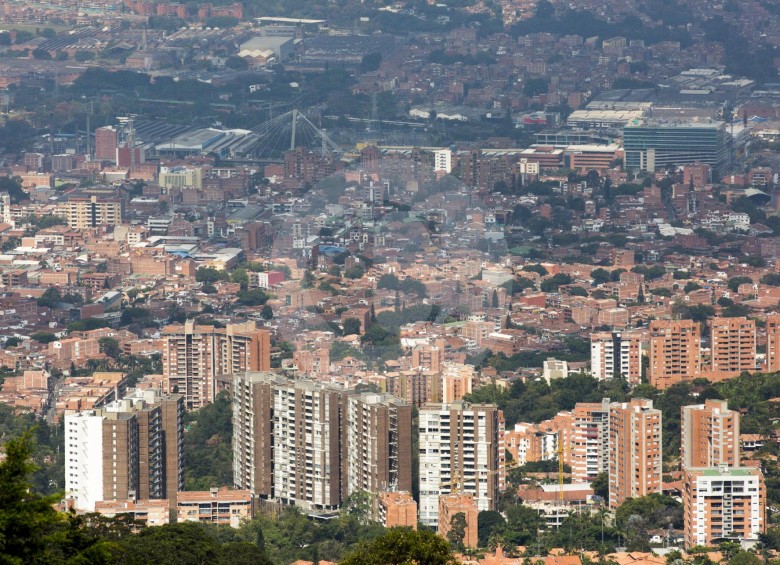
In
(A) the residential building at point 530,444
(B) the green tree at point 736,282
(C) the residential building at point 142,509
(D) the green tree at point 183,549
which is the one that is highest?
(D) the green tree at point 183,549

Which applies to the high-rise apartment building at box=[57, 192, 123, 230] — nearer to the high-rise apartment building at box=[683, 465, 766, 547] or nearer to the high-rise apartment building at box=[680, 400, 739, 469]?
the high-rise apartment building at box=[680, 400, 739, 469]

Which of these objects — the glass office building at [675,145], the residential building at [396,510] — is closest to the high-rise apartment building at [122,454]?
the residential building at [396,510]

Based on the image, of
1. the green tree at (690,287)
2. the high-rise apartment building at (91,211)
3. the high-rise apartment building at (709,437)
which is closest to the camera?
the high-rise apartment building at (709,437)

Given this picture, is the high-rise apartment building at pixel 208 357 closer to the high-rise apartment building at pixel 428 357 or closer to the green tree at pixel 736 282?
the high-rise apartment building at pixel 428 357

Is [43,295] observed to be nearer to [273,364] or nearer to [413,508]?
[273,364]

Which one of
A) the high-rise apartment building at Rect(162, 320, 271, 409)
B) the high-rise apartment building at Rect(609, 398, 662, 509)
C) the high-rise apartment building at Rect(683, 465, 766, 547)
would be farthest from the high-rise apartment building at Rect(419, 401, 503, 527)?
the high-rise apartment building at Rect(162, 320, 271, 409)
